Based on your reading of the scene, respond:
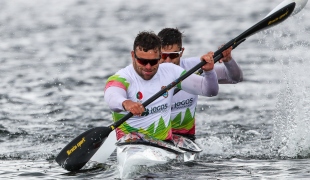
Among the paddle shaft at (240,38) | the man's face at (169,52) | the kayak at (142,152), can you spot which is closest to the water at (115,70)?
the kayak at (142,152)

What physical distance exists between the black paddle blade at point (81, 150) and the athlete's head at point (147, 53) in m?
0.99

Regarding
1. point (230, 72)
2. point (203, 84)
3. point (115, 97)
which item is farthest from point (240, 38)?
point (115, 97)

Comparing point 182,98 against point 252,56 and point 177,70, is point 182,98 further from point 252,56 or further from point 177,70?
point 252,56

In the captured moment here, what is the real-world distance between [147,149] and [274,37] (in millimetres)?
18852

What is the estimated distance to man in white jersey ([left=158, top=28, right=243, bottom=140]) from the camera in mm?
11656

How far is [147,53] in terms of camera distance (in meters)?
10.2

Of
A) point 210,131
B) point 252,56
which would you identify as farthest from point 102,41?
point 210,131

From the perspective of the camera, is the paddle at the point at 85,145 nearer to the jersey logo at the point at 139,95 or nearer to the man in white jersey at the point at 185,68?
the jersey logo at the point at 139,95

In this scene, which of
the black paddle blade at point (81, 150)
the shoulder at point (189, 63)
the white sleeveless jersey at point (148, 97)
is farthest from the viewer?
the shoulder at point (189, 63)

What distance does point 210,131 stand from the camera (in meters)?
14.9

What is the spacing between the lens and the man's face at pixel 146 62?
1023 cm

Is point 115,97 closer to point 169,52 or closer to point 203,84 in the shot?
point 203,84

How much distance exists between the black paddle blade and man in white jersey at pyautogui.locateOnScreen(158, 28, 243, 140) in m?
1.56

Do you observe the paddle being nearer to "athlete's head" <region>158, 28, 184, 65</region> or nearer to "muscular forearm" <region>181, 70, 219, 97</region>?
"muscular forearm" <region>181, 70, 219, 97</region>
